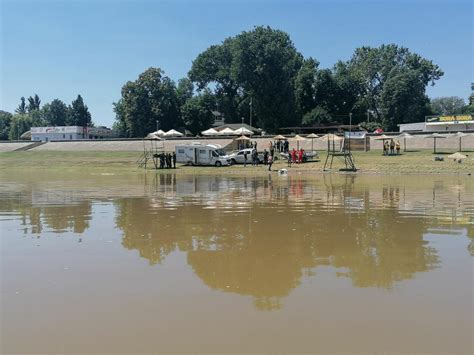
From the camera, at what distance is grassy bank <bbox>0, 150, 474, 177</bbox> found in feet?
113

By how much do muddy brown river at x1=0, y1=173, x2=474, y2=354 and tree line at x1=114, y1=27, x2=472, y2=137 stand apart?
214 feet

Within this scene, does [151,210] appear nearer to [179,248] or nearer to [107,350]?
[179,248]

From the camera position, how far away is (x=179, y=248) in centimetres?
891

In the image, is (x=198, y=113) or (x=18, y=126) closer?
(x=198, y=113)

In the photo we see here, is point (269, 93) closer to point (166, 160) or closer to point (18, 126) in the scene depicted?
point (166, 160)

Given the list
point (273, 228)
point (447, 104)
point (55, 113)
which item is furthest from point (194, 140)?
point (447, 104)

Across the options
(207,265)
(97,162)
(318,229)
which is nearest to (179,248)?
(207,265)

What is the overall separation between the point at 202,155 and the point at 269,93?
35661mm

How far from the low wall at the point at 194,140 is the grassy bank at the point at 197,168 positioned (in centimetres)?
502

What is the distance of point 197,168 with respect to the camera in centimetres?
4044

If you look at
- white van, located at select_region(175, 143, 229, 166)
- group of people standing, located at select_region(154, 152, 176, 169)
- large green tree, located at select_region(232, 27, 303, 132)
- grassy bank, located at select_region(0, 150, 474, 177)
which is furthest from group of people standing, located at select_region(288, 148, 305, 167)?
large green tree, located at select_region(232, 27, 303, 132)

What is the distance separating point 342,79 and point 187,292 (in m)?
89.6

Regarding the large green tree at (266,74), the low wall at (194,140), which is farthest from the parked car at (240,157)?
the large green tree at (266,74)

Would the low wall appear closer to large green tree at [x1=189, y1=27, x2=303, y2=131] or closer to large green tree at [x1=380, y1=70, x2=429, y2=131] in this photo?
large green tree at [x1=189, y1=27, x2=303, y2=131]
